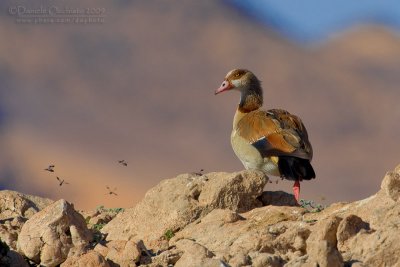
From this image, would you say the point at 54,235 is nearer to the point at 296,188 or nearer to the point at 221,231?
the point at 221,231

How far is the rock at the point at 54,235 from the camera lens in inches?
522

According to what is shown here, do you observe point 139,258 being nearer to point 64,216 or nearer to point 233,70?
point 64,216

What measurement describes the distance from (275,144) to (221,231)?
14.4 ft

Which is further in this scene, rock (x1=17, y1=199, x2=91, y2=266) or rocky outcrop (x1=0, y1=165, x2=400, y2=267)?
rock (x1=17, y1=199, x2=91, y2=266)

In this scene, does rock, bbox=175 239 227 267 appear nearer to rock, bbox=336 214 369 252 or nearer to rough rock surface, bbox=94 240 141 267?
rough rock surface, bbox=94 240 141 267

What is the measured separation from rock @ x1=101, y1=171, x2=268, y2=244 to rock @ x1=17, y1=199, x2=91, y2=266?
1062mm

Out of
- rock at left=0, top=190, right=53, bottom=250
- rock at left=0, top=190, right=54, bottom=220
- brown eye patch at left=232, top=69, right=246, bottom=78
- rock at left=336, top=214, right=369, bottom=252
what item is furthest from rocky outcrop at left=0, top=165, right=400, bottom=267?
brown eye patch at left=232, top=69, right=246, bottom=78

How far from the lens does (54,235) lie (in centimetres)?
1341

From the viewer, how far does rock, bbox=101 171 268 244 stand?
562 inches

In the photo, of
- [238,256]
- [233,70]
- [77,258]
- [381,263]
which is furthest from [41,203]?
[381,263]

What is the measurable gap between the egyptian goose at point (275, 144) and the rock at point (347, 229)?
4.19 m

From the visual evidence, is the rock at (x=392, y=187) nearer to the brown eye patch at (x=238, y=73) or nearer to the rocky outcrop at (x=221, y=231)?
the rocky outcrop at (x=221, y=231)

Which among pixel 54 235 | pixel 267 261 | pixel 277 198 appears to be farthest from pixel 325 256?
pixel 277 198

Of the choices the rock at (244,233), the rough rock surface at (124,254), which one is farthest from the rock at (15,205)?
the rough rock surface at (124,254)
